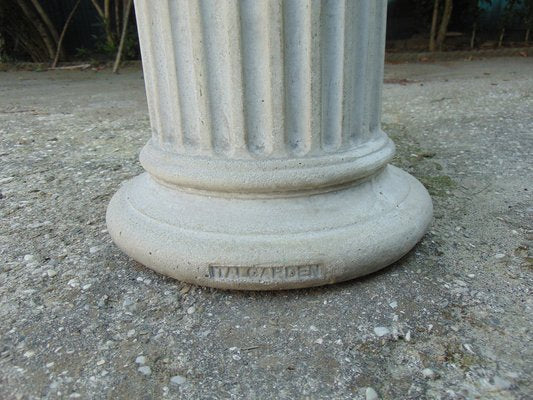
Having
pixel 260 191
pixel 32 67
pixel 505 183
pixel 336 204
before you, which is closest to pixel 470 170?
pixel 505 183

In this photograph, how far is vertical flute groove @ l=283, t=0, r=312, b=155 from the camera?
1378 mm

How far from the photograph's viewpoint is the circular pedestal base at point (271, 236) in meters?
1.46

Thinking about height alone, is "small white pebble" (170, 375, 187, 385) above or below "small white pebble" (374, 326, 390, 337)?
above

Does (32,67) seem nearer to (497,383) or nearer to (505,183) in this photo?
(505,183)

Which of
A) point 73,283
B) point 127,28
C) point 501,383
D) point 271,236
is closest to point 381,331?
Answer: point 501,383

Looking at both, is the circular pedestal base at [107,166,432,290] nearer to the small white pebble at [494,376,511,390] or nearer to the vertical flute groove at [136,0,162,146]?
the vertical flute groove at [136,0,162,146]

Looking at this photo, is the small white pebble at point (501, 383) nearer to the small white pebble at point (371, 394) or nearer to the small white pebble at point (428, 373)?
the small white pebble at point (428, 373)

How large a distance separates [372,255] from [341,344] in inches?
12.9

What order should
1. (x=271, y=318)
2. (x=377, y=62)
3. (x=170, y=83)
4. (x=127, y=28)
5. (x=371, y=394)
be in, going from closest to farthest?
(x=371, y=394) → (x=271, y=318) → (x=170, y=83) → (x=377, y=62) → (x=127, y=28)

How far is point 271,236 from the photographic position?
147cm

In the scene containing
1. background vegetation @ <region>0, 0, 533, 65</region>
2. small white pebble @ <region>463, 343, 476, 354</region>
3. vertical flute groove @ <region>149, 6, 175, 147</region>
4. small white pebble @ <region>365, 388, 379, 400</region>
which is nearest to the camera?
small white pebble @ <region>365, 388, 379, 400</region>

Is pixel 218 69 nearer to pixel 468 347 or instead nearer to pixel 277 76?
pixel 277 76

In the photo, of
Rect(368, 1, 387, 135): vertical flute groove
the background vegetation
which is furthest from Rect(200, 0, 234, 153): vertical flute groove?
the background vegetation

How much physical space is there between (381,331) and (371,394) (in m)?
0.23
